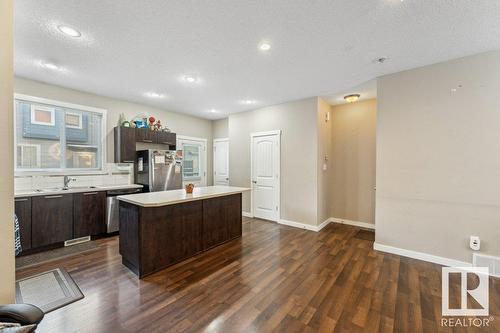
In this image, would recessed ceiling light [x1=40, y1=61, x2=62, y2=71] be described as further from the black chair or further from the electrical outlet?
the electrical outlet

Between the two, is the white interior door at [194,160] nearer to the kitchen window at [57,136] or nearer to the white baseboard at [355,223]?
the kitchen window at [57,136]

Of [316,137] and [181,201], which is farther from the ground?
[316,137]

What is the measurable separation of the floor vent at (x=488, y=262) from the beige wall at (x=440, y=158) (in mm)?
68

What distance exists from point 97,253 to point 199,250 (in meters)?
1.58

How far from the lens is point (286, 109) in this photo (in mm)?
4793

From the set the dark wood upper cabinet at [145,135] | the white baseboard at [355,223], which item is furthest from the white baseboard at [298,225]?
the dark wood upper cabinet at [145,135]

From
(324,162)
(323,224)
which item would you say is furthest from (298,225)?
(324,162)

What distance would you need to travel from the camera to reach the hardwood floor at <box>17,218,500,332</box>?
179cm

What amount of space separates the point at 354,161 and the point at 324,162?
0.70 m

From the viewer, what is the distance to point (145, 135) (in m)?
4.73

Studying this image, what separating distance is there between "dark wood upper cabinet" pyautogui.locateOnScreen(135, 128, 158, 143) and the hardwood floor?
2.37 metres

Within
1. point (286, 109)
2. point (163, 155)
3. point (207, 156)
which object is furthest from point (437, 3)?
point (207, 156)

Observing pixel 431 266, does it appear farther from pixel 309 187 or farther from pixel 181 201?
pixel 181 201

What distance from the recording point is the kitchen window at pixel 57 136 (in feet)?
11.5
